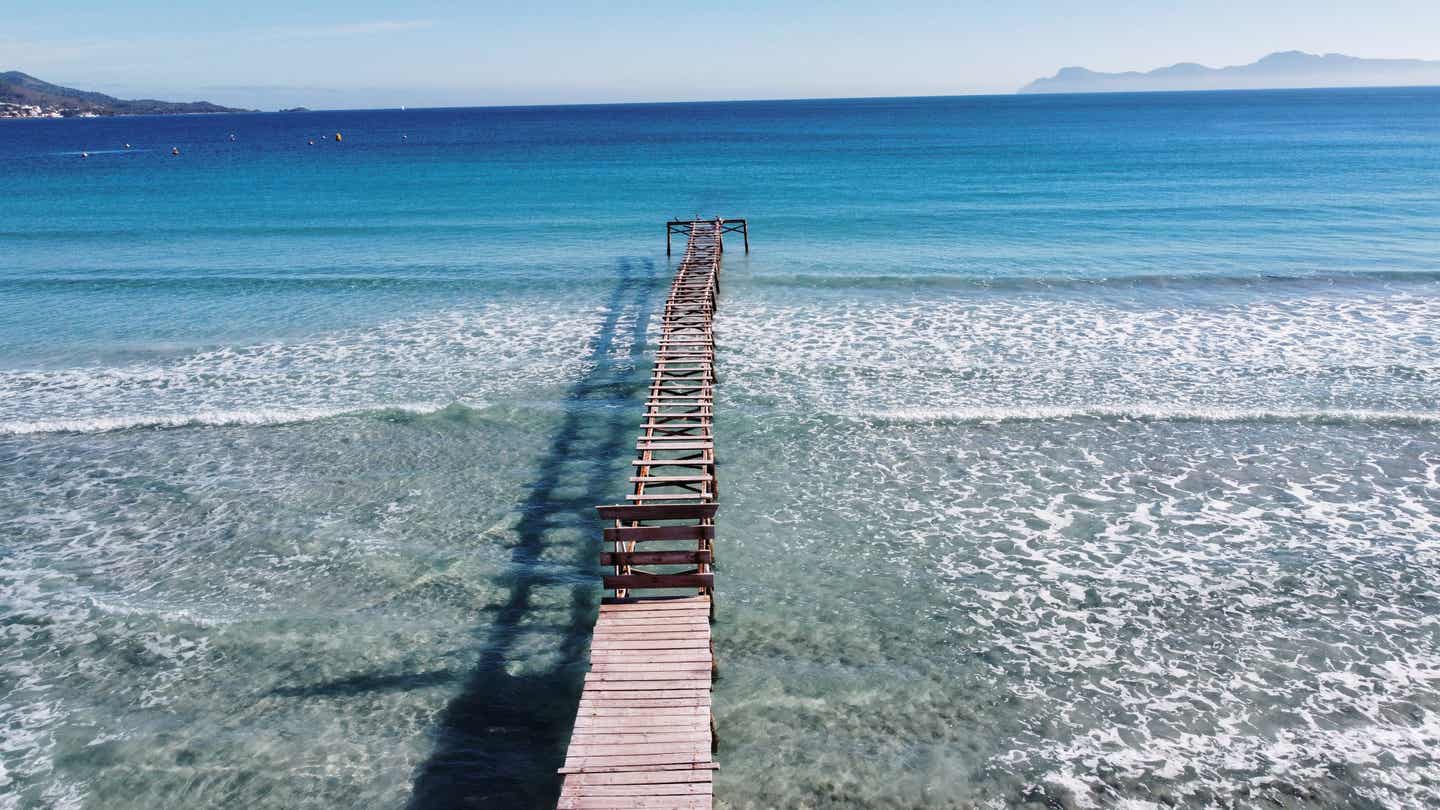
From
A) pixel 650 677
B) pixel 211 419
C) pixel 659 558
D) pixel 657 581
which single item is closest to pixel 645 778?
pixel 650 677

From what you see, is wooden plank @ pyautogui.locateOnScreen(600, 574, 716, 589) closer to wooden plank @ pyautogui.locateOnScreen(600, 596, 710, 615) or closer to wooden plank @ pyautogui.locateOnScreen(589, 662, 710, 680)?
wooden plank @ pyautogui.locateOnScreen(600, 596, 710, 615)

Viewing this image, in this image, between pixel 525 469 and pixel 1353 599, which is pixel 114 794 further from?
pixel 1353 599

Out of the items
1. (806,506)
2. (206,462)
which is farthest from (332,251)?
(806,506)

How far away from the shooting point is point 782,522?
1600cm

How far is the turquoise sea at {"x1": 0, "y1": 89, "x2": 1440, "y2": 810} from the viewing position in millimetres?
10828

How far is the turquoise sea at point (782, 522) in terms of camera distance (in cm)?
1083

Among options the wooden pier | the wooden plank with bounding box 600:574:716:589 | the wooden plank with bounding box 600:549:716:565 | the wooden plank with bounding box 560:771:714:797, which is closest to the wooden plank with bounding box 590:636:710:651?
the wooden pier

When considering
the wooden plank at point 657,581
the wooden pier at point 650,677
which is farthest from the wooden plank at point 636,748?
the wooden plank at point 657,581

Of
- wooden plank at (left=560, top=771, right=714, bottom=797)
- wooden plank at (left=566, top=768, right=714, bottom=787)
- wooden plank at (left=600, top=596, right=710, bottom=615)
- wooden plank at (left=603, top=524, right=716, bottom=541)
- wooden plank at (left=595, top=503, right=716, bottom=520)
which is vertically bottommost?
wooden plank at (left=560, top=771, right=714, bottom=797)

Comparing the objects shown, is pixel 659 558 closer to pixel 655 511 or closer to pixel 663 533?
pixel 663 533

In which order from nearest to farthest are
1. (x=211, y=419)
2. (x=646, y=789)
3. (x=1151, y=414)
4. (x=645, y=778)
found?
1. (x=646, y=789)
2. (x=645, y=778)
3. (x=1151, y=414)
4. (x=211, y=419)

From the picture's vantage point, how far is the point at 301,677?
1219 centimetres

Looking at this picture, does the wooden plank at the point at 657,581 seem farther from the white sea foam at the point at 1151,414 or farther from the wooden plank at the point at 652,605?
the white sea foam at the point at 1151,414

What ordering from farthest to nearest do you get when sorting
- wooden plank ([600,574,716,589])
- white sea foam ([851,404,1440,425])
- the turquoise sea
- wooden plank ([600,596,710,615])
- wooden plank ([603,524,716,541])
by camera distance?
white sea foam ([851,404,1440,425]) → wooden plank ([603,524,716,541]) → wooden plank ([600,574,716,589]) → wooden plank ([600,596,710,615]) → the turquoise sea
